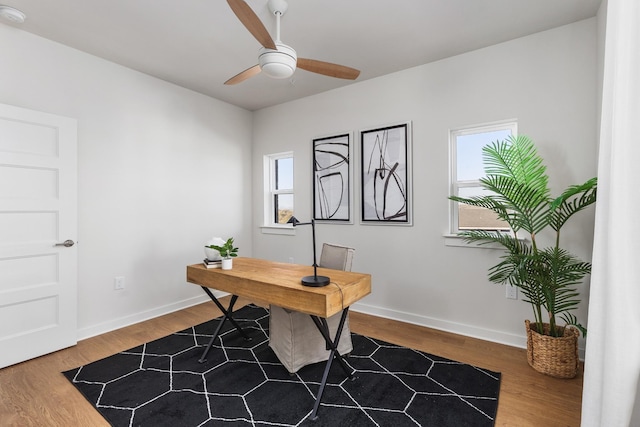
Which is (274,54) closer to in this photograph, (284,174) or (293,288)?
(293,288)

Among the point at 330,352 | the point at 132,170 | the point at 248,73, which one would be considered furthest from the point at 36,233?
the point at 330,352

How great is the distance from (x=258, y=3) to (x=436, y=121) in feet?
6.15

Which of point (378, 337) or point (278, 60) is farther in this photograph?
point (378, 337)

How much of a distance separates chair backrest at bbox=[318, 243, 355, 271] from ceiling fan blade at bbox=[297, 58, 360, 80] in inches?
51.3

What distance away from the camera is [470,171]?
2.93m

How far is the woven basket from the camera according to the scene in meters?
2.12

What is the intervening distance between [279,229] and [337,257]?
6.13 feet

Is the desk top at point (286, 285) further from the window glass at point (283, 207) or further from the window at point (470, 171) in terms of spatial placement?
the window glass at point (283, 207)

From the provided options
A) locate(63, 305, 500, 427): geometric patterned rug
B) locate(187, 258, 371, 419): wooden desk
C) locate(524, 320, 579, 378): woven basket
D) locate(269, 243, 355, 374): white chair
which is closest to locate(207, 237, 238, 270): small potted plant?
locate(187, 258, 371, 419): wooden desk

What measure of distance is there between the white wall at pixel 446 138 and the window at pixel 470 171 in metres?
0.09

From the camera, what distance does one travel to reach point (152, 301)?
3.42 meters

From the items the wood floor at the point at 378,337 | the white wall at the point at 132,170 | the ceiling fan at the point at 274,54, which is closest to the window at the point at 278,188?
the white wall at the point at 132,170

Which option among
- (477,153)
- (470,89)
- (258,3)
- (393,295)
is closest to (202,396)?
(393,295)

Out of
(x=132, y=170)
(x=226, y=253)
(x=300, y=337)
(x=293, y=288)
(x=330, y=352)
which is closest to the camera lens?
(x=293, y=288)
